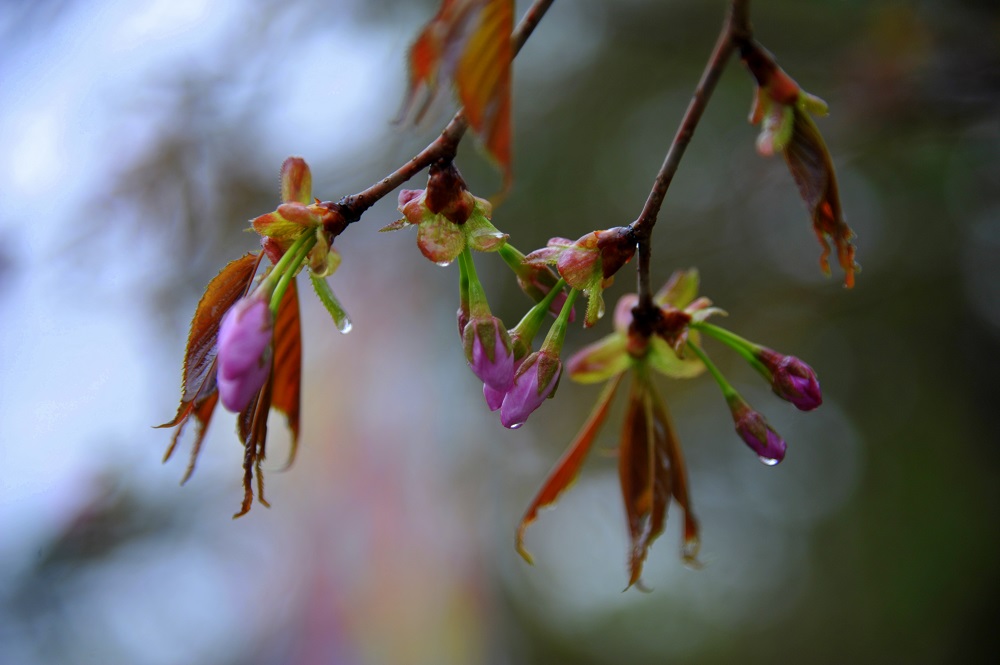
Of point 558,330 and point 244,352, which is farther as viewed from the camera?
point 558,330

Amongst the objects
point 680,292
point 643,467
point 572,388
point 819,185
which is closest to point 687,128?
point 819,185

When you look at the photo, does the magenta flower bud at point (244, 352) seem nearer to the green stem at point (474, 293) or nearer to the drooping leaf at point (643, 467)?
the green stem at point (474, 293)

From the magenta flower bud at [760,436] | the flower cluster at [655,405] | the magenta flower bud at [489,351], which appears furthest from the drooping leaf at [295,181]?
the magenta flower bud at [760,436]

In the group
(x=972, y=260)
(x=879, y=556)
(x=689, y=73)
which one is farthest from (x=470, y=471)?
(x=972, y=260)

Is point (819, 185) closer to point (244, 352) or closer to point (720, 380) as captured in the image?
point (720, 380)

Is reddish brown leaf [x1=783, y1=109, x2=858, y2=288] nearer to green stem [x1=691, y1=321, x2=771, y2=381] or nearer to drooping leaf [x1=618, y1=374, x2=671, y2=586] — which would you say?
green stem [x1=691, y1=321, x2=771, y2=381]
